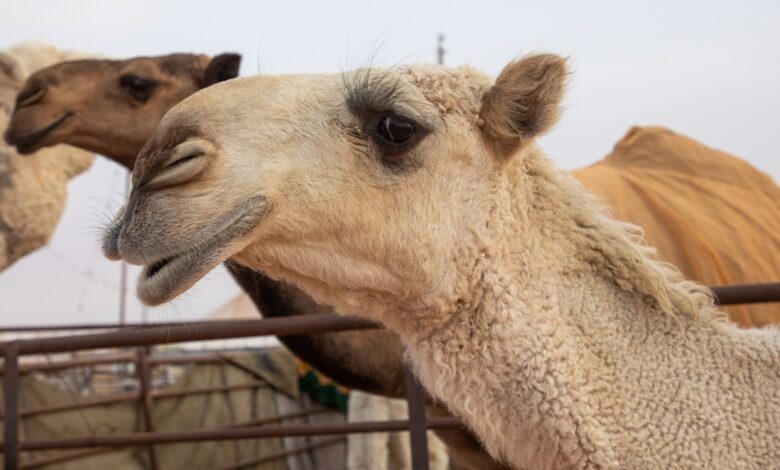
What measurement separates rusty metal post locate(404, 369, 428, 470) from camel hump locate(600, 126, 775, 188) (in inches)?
110

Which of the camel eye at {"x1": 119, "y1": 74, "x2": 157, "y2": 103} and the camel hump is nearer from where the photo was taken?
the camel eye at {"x1": 119, "y1": 74, "x2": 157, "y2": 103}

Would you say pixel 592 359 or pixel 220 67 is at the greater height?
pixel 592 359

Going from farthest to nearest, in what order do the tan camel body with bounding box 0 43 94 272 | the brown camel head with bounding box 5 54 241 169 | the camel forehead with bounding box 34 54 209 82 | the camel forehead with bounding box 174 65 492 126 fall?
the tan camel body with bounding box 0 43 94 272
the camel forehead with bounding box 34 54 209 82
the brown camel head with bounding box 5 54 241 169
the camel forehead with bounding box 174 65 492 126

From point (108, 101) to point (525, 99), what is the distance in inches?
129

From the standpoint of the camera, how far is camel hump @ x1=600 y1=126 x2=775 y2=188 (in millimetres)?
5449

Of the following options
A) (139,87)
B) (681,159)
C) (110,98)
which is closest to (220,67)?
(139,87)

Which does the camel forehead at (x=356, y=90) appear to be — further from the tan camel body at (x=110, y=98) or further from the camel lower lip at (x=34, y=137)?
the camel lower lip at (x=34, y=137)

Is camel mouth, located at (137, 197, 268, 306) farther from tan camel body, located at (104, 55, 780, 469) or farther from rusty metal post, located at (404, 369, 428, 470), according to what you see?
rusty metal post, located at (404, 369, 428, 470)

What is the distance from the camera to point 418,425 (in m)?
3.13

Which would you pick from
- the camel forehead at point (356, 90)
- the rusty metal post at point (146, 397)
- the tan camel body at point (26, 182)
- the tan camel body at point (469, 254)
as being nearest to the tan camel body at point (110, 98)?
the tan camel body at point (26, 182)

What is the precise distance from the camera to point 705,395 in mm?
1938

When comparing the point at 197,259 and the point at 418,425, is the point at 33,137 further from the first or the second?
the point at 197,259

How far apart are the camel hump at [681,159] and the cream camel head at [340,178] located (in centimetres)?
359

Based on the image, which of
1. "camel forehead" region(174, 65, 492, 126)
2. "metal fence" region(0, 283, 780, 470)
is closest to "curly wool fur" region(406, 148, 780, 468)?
"camel forehead" region(174, 65, 492, 126)
